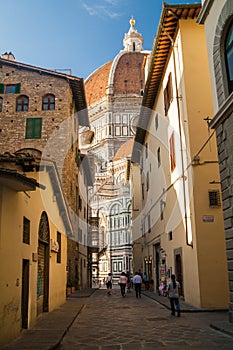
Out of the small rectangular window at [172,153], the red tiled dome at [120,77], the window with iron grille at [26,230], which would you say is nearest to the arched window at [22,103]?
the small rectangular window at [172,153]

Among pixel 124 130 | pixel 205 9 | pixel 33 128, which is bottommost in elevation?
pixel 205 9

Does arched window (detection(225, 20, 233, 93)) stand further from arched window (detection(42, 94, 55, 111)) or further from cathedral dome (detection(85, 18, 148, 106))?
cathedral dome (detection(85, 18, 148, 106))

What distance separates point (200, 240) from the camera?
13.4 m

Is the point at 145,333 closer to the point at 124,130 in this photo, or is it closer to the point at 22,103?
the point at 22,103

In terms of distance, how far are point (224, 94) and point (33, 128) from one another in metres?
16.6

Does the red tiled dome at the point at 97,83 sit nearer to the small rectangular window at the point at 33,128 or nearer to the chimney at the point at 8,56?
the chimney at the point at 8,56

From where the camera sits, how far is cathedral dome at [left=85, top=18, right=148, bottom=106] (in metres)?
80.3

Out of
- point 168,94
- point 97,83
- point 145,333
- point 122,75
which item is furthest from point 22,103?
point 97,83

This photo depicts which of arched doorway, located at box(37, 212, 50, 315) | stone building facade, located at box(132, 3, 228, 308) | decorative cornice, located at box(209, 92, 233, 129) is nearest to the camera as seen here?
decorative cornice, located at box(209, 92, 233, 129)

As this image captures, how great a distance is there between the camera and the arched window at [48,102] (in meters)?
24.5

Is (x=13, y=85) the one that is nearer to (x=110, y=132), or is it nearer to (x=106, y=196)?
(x=106, y=196)

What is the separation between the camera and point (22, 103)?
969 inches

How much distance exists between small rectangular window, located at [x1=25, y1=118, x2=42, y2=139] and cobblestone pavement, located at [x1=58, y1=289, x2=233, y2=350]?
13.9 metres

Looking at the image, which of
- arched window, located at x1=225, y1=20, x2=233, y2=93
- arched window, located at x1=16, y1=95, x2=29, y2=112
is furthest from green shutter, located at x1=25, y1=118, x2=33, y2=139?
arched window, located at x1=225, y1=20, x2=233, y2=93
